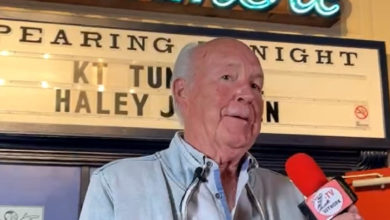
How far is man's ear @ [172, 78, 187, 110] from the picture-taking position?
115 cm

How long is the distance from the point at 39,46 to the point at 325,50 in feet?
2.92

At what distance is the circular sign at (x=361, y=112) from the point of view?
1979 millimetres

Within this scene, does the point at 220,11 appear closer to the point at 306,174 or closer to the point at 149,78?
the point at 149,78

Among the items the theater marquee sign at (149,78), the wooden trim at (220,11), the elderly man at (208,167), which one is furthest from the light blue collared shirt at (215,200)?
the wooden trim at (220,11)

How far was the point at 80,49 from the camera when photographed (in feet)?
5.98

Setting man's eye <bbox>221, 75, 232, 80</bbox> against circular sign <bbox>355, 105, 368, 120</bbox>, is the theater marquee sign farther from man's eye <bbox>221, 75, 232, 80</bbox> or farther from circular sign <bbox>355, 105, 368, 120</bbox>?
man's eye <bbox>221, 75, 232, 80</bbox>

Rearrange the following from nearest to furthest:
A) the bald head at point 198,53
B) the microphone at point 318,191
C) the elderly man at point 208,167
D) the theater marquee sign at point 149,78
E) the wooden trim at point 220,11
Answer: the microphone at point 318,191 < the elderly man at point 208,167 < the bald head at point 198,53 < the theater marquee sign at point 149,78 < the wooden trim at point 220,11

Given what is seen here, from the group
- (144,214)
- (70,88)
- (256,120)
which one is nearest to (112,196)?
(144,214)

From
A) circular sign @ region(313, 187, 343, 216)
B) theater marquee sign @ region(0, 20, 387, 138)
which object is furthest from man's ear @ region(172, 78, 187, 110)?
theater marquee sign @ region(0, 20, 387, 138)

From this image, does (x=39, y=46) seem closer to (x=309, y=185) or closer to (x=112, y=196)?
(x=112, y=196)

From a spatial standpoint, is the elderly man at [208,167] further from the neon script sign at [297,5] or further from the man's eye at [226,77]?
the neon script sign at [297,5]

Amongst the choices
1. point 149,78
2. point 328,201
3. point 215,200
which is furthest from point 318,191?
point 149,78

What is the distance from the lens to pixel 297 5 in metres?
1.99

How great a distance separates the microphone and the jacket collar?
12 cm
